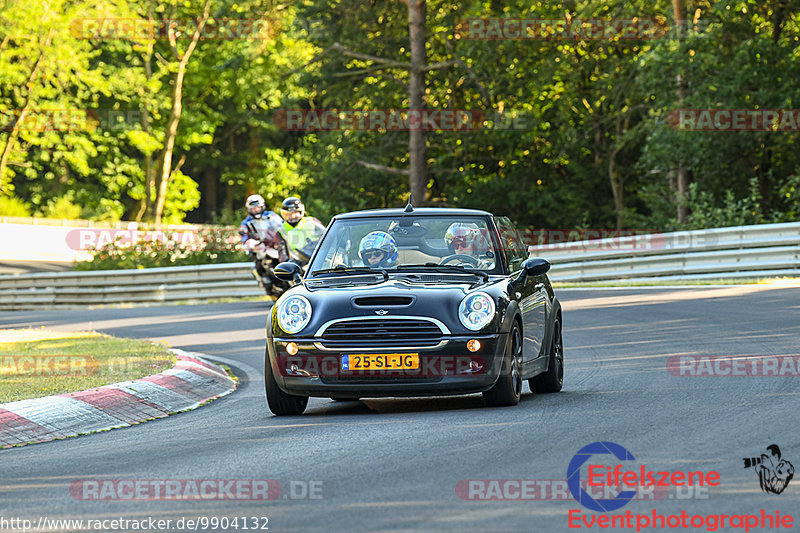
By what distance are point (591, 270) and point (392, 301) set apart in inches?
675

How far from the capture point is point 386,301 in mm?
9672

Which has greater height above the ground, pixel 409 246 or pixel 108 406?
pixel 409 246

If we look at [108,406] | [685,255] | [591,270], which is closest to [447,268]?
[108,406]

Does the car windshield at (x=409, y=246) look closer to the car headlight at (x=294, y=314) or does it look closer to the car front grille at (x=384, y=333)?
the car headlight at (x=294, y=314)

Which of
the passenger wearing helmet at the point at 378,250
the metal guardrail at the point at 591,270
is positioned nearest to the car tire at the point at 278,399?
the passenger wearing helmet at the point at 378,250

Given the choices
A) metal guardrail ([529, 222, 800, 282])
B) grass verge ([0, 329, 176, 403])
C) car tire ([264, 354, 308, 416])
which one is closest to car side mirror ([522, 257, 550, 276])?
car tire ([264, 354, 308, 416])

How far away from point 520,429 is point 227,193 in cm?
6872

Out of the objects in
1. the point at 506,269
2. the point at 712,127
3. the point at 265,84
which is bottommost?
the point at 506,269

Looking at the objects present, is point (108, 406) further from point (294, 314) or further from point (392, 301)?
point (392, 301)

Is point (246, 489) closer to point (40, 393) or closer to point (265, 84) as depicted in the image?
point (40, 393)

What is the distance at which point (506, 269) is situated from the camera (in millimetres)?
10641

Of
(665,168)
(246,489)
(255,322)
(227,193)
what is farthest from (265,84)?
(246,489)

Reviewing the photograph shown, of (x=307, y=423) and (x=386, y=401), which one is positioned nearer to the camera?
(x=307, y=423)

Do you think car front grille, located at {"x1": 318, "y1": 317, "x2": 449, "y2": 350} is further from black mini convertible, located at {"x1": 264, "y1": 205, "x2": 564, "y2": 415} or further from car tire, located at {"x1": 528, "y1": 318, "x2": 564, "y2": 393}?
car tire, located at {"x1": 528, "y1": 318, "x2": 564, "y2": 393}
